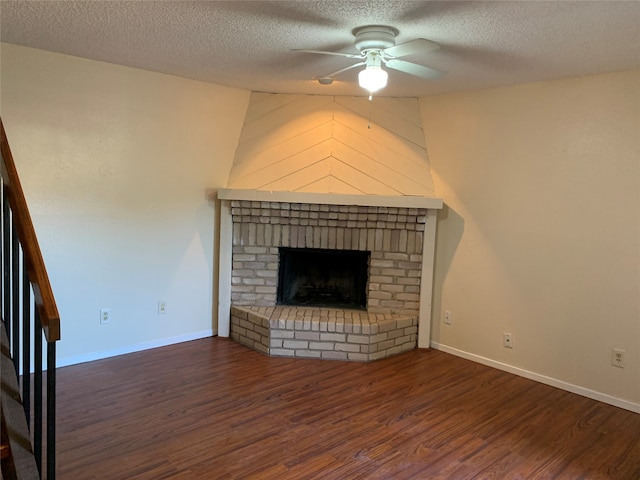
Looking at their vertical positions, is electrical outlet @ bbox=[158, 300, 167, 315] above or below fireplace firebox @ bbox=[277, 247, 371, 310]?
below

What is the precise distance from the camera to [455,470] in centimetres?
239

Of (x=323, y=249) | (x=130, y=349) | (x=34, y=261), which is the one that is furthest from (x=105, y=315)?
(x=34, y=261)

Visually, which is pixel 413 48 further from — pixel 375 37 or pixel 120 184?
pixel 120 184

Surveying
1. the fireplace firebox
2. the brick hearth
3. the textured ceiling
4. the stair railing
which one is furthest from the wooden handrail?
the fireplace firebox

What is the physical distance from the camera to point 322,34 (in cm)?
263

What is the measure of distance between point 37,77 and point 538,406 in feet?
13.1

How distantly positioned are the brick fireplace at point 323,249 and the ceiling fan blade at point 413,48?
1545 mm

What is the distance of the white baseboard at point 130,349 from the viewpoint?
139 inches

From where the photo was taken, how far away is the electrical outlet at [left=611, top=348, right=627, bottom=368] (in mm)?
3146

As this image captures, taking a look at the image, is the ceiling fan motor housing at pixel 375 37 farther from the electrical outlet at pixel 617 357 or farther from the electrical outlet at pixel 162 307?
the electrical outlet at pixel 162 307

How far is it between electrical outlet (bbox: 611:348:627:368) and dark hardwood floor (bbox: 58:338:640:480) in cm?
29

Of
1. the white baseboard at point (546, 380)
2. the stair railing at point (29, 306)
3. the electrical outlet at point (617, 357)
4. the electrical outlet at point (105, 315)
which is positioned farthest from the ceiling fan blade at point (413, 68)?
the electrical outlet at point (105, 315)

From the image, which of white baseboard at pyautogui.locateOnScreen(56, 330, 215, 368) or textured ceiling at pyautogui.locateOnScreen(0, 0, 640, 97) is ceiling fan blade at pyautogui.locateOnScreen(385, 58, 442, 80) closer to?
textured ceiling at pyautogui.locateOnScreen(0, 0, 640, 97)

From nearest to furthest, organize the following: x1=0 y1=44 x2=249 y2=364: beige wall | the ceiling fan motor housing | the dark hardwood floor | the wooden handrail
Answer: the wooden handrail < the dark hardwood floor < the ceiling fan motor housing < x1=0 y1=44 x2=249 y2=364: beige wall
